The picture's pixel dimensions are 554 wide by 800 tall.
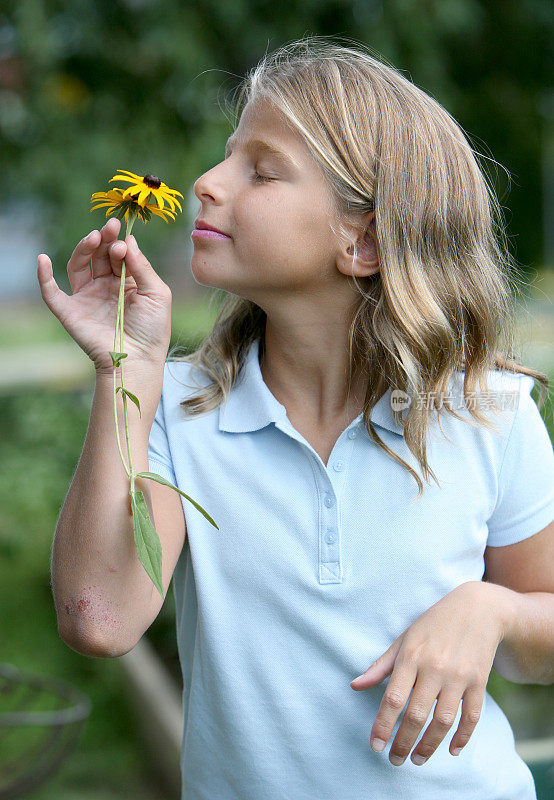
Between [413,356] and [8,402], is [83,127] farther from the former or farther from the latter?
[413,356]

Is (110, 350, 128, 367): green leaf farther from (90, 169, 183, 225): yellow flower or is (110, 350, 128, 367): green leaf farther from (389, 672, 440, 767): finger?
(389, 672, 440, 767): finger

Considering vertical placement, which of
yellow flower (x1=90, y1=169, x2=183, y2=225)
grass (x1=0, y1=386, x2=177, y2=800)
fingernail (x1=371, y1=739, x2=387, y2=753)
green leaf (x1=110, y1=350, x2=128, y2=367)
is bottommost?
grass (x1=0, y1=386, x2=177, y2=800)

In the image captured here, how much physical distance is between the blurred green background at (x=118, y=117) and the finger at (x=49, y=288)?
6.00ft

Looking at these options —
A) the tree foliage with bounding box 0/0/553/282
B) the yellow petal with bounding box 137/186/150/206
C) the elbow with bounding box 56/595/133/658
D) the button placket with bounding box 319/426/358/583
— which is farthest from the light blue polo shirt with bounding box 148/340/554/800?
the tree foliage with bounding box 0/0/553/282

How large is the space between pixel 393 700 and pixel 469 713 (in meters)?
0.11

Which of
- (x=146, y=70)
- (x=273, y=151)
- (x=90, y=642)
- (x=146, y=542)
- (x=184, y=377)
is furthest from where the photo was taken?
(x=146, y=70)

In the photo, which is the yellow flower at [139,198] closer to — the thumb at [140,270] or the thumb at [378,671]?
the thumb at [140,270]

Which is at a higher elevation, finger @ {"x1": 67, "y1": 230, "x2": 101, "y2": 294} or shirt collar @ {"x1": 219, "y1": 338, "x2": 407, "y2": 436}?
finger @ {"x1": 67, "y1": 230, "x2": 101, "y2": 294}

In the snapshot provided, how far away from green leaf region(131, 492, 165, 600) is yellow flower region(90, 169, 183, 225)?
0.35m

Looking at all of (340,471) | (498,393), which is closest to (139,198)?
(340,471)

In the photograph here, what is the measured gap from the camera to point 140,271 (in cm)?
109

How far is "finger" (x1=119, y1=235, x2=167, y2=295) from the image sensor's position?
107 cm

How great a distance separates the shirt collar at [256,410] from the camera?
4.03 feet

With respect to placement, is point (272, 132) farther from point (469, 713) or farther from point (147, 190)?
point (469, 713)
